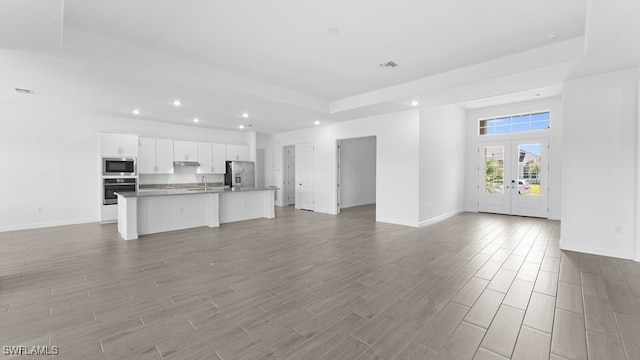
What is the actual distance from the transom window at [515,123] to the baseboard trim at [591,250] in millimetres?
4337

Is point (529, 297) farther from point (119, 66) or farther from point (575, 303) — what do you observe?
point (119, 66)

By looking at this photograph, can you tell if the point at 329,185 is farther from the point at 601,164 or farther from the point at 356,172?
the point at 601,164

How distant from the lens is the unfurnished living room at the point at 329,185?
2.27m

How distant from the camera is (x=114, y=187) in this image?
6762mm

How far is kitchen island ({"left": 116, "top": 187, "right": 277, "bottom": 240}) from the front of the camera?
206 inches

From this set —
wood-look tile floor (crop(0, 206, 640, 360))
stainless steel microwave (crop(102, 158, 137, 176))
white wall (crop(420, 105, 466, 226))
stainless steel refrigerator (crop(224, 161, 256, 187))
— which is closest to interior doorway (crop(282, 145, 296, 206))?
stainless steel refrigerator (crop(224, 161, 256, 187))

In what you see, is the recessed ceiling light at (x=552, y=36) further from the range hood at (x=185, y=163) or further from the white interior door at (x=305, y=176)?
the range hood at (x=185, y=163)

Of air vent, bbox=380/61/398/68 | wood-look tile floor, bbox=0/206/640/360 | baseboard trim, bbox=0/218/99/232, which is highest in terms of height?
air vent, bbox=380/61/398/68

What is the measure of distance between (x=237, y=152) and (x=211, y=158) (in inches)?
36.6

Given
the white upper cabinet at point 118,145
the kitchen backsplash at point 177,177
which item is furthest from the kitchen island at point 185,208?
the kitchen backsplash at point 177,177

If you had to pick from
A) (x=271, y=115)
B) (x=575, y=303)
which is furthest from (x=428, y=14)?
(x=271, y=115)

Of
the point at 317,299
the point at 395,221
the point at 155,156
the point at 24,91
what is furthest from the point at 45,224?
the point at 395,221

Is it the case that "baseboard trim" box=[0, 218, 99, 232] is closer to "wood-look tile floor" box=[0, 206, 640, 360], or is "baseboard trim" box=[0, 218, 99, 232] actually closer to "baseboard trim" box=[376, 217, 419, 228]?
"wood-look tile floor" box=[0, 206, 640, 360]

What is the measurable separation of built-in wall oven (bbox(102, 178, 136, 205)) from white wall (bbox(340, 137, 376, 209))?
6.09 m
